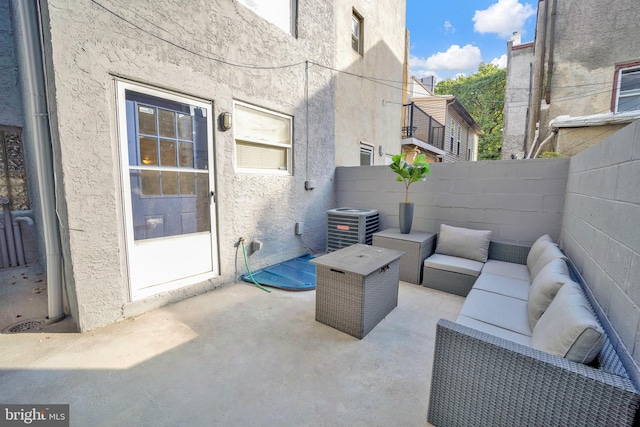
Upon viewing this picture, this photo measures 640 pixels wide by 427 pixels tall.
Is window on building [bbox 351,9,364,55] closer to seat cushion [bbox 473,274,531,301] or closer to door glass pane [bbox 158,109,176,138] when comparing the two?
door glass pane [bbox 158,109,176,138]

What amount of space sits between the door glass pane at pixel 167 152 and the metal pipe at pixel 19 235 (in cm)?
326

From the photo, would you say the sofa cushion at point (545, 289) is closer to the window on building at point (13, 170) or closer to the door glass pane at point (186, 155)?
the door glass pane at point (186, 155)

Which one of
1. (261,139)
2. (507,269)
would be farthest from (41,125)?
(507,269)

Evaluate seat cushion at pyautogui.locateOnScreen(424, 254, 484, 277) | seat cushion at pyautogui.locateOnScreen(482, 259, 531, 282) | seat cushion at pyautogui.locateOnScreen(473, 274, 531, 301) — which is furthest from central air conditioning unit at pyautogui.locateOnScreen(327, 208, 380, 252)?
seat cushion at pyautogui.locateOnScreen(473, 274, 531, 301)

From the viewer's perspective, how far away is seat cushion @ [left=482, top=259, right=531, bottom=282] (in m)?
2.98

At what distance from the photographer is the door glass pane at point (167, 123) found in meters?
2.94

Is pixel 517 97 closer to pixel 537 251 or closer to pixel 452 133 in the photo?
pixel 452 133

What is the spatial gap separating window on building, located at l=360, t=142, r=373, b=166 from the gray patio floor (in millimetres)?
4677

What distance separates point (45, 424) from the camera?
5.26 ft

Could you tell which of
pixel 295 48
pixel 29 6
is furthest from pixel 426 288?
pixel 29 6

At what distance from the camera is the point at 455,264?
11.4ft

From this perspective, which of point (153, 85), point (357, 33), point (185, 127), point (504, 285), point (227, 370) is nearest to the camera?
point (227, 370)

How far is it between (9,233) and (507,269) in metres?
6.96

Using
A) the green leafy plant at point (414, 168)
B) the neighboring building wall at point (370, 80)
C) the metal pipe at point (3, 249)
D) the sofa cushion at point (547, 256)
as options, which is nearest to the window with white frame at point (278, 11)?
the neighboring building wall at point (370, 80)
